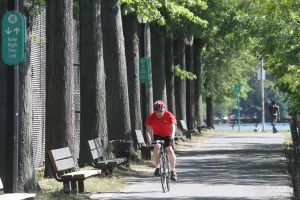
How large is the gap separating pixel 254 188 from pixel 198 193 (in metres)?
1.69

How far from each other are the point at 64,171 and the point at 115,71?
25.9ft

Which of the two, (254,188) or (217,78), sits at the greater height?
(217,78)

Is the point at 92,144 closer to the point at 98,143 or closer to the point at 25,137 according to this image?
the point at 98,143

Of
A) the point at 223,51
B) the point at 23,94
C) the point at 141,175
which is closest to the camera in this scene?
the point at 23,94

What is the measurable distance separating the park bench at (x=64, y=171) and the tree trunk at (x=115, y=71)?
775 cm

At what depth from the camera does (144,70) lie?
93.4 ft

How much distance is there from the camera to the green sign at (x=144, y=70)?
28.3 metres

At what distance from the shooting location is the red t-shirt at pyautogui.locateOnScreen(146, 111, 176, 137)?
19125 mm

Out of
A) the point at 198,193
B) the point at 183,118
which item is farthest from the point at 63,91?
the point at 183,118

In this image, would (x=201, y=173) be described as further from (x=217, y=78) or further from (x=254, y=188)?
(x=217, y=78)

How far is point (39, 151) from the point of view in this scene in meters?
24.4

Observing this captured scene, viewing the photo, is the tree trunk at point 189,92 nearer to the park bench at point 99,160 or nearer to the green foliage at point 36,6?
the green foliage at point 36,6

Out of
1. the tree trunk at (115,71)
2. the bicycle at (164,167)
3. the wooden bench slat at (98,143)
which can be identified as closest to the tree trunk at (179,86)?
the tree trunk at (115,71)

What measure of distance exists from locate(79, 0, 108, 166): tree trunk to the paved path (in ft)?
5.79
